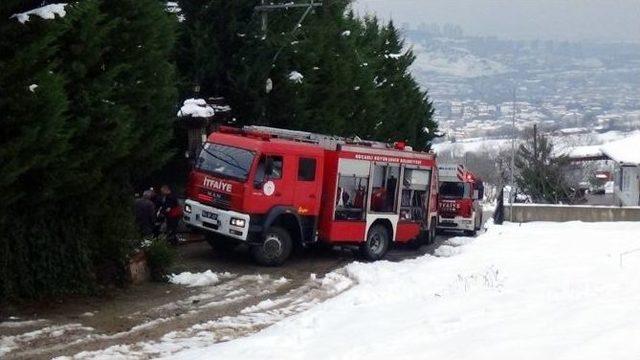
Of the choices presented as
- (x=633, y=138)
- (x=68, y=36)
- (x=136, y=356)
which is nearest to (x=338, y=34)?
(x=68, y=36)

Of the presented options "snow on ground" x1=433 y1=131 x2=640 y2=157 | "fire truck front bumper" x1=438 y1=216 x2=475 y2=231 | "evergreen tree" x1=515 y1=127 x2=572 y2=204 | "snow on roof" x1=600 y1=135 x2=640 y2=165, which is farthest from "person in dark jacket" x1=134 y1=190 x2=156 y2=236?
"snow on ground" x1=433 y1=131 x2=640 y2=157

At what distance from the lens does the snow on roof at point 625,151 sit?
46.0 m

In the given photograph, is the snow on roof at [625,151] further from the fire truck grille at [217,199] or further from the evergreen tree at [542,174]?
the fire truck grille at [217,199]

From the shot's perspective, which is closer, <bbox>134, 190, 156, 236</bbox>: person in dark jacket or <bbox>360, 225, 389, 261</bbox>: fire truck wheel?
<bbox>134, 190, 156, 236</bbox>: person in dark jacket

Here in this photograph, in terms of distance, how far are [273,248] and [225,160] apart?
2268mm

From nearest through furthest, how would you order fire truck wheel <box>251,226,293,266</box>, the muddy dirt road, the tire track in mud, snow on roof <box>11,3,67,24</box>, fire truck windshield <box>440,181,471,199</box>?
the tire track in mud → the muddy dirt road → snow on roof <box>11,3,67,24</box> → fire truck wheel <box>251,226,293,266</box> → fire truck windshield <box>440,181,471,199</box>

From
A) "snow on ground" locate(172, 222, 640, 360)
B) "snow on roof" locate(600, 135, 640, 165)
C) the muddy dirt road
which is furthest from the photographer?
"snow on roof" locate(600, 135, 640, 165)

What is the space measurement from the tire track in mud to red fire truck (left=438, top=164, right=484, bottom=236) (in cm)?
1603

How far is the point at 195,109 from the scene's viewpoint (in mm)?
21391

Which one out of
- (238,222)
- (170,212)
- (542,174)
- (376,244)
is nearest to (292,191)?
(238,222)

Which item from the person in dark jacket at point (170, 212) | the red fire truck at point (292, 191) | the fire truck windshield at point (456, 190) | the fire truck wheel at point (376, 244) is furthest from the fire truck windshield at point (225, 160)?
the fire truck windshield at point (456, 190)

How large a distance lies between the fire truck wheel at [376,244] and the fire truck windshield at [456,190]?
10.7 m

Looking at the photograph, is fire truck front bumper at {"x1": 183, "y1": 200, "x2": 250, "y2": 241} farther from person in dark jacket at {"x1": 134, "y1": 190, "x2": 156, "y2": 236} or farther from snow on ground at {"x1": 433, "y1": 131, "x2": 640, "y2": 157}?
snow on ground at {"x1": 433, "y1": 131, "x2": 640, "y2": 157}

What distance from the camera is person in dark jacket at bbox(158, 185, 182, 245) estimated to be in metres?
19.6
